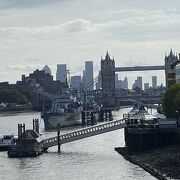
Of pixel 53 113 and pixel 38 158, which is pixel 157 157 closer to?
pixel 38 158

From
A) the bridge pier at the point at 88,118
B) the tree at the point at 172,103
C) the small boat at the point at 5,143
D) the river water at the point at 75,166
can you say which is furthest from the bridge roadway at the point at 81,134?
the bridge pier at the point at 88,118

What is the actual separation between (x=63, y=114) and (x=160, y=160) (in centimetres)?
6410

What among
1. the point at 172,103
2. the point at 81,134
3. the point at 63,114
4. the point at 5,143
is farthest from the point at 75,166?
the point at 63,114

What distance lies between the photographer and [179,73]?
93.6 m

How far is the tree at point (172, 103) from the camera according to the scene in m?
71.4

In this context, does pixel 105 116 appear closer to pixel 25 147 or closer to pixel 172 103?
pixel 172 103

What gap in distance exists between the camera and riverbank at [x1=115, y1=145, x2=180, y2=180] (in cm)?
4819

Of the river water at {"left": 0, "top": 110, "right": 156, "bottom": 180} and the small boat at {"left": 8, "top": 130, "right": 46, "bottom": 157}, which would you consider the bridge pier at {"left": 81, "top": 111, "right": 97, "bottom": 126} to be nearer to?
the river water at {"left": 0, "top": 110, "right": 156, "bottom": 180}

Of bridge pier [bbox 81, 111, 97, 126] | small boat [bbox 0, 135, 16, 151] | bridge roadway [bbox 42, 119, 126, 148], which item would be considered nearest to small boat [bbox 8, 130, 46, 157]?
bridge roadway [bbox 42, 119, 126, 148]

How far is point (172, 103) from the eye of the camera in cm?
7512

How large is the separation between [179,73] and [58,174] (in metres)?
42.7

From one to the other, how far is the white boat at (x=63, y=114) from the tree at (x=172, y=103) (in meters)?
35.4

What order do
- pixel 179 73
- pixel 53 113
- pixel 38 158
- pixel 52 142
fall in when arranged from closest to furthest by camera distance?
pixel 38 158
pixel 52 142
pixel 179 73
pixel 53 113

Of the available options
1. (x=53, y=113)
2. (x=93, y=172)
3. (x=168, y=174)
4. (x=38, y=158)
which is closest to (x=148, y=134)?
(x=38, y=158)
